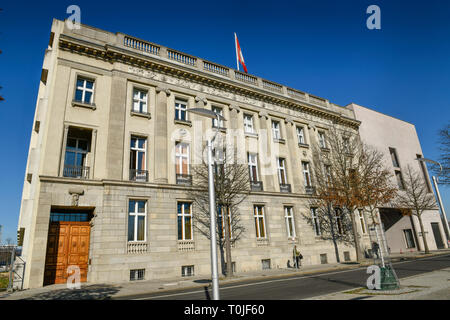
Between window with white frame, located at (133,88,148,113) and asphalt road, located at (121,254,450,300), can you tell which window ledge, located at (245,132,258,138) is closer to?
window with white frame, located at (133,88,148,113)

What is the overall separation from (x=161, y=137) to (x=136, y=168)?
2.97 m

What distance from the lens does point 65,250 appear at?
16406mm

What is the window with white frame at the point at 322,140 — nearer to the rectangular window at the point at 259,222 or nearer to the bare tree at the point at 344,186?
the bare tree at the point at 344,186

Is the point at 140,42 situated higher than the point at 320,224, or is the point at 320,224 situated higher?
the point at 140,42

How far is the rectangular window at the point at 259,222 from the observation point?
2298 cm

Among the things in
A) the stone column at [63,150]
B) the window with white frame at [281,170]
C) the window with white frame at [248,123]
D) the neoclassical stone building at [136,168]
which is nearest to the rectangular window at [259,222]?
the neoclassical stone building at [136,168]

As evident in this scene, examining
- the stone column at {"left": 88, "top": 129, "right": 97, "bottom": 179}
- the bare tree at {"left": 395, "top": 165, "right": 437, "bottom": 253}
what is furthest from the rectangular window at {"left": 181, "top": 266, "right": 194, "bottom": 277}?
the bare tree at {"left": 395, "top": 165, "right": 437, "bottom": 253}

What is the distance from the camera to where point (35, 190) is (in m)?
16.2

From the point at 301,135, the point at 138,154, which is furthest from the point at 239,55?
the point at 138,154
